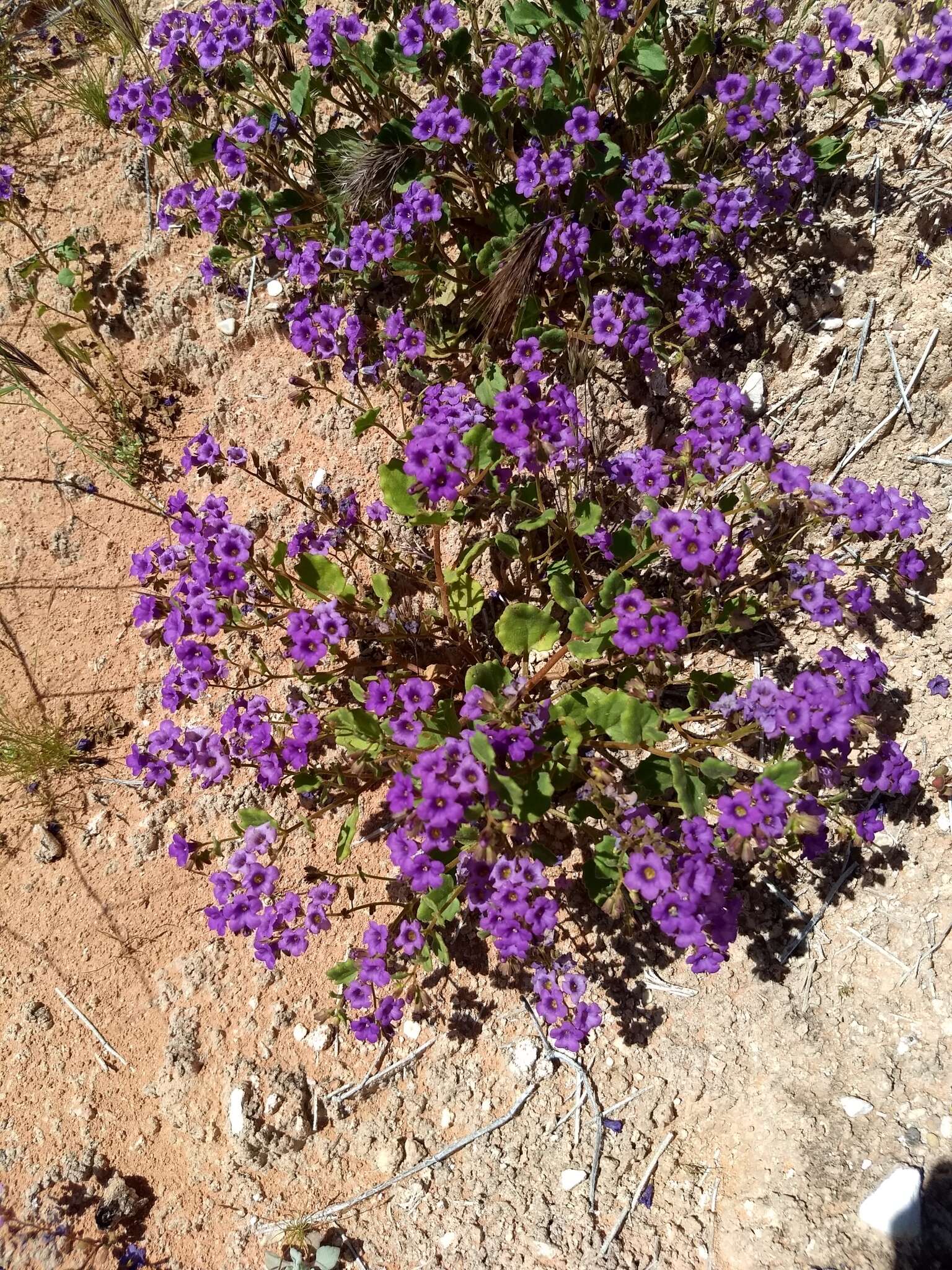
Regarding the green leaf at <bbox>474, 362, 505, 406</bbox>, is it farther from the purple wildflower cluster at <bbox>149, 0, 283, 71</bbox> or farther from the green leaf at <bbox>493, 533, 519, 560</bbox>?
the purple wildflower cluster at <bbox>149, 0, 283, 71</bbox>

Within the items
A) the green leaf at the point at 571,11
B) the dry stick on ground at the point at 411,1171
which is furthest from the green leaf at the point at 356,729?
the green leaf at the point at 571,11

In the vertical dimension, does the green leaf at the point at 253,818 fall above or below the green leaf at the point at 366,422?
below

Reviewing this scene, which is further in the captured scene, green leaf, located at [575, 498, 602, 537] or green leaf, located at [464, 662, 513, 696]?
green leaf, located at [575, 498, 602, 537]

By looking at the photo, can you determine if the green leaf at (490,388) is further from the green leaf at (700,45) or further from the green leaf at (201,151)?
the green leaf at (201,151)

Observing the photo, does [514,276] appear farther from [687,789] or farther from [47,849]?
[47,849]

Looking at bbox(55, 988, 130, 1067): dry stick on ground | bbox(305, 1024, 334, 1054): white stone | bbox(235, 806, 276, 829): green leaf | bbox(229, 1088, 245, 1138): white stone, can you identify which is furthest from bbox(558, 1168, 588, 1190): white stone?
bbox(55, 988, 130, 1067): dry stick on ground

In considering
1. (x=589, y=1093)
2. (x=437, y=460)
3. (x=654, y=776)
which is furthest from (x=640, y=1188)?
(x=437, y=460)
